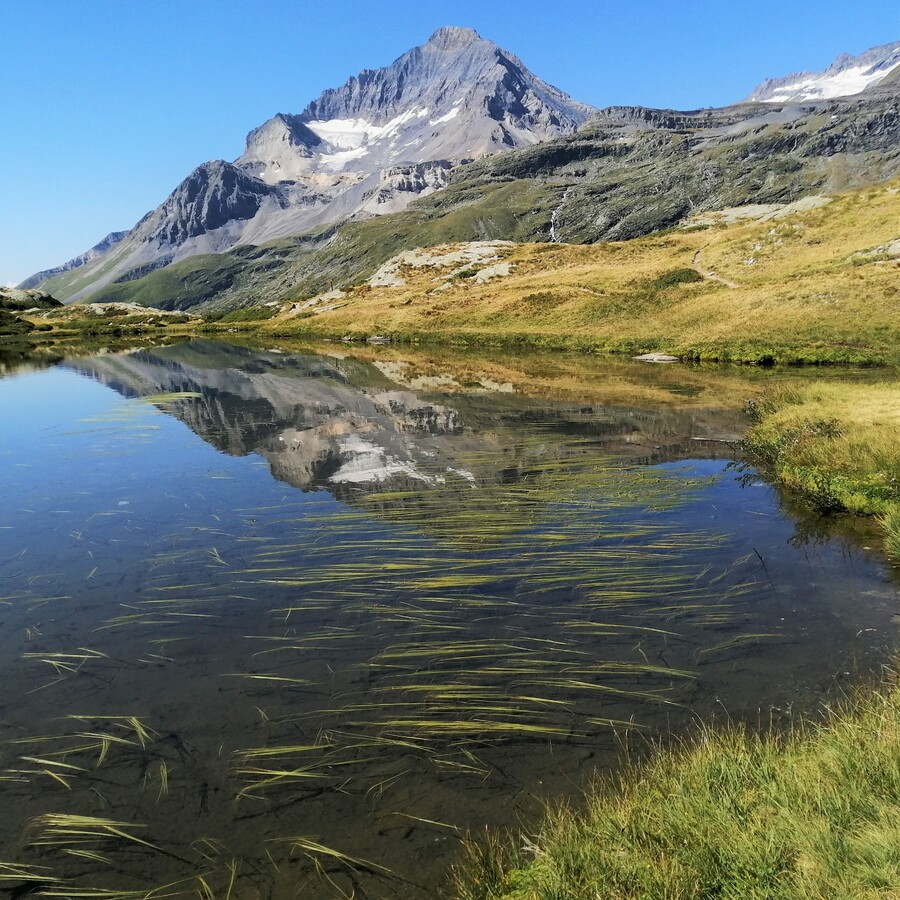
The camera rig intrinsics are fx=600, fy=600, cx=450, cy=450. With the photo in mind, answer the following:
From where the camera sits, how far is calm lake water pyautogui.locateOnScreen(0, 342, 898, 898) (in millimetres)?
7176

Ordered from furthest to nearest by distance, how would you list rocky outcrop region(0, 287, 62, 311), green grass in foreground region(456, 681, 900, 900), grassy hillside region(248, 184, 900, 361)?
rocky outcrop region(0, 287, 62, 311), grassy hillside region(248, 184, 900, 361), green grass in foreground region(456, 681, 900, 900)

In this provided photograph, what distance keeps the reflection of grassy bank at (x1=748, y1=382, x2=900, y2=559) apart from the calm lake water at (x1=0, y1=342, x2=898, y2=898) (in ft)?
3.50

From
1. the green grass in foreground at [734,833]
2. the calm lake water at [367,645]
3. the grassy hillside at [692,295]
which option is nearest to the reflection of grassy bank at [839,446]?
the calm lake water at [367,645]

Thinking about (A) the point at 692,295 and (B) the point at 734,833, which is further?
(A) the point at 692,295

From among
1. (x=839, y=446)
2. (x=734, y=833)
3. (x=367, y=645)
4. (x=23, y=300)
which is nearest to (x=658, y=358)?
(x=839, y=446)

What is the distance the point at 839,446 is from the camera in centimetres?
1998

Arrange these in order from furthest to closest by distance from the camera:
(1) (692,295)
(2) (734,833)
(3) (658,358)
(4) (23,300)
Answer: (4) (23,300)
(1) (692,295)
(3) (658,358)
(2) (734,833)

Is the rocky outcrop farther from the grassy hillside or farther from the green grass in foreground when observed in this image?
the green grass in foreground

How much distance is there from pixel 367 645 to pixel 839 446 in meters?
17.5

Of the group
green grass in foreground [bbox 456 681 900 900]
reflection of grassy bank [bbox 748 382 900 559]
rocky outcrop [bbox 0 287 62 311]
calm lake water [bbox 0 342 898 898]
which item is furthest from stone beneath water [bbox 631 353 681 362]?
rocky outcrop [bbox 0 287 62 311]

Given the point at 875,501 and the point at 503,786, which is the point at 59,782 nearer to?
the point at 503,786

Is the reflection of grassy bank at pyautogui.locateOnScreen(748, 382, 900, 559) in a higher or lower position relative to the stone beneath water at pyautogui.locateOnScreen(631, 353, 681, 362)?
lower

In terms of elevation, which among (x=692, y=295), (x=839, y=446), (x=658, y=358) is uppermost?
(x=692, y=295)

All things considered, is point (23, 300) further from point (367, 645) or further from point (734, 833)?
point (734, 833)
